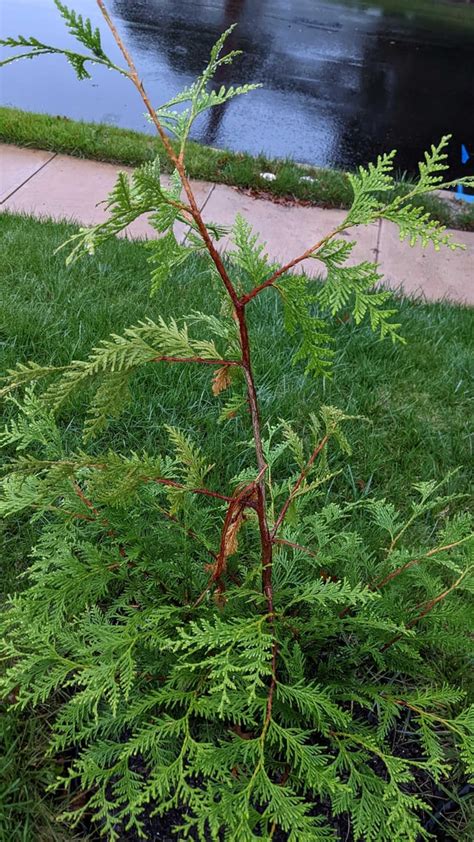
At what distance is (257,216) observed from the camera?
484cm

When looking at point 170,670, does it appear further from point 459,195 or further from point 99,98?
point 99,98

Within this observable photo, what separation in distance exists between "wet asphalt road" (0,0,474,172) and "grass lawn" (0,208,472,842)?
313 centimetres

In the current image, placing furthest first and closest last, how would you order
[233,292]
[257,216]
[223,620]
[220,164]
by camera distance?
1. [220,164]
2. [257,216]
3. [223,620]
4. [233,292]

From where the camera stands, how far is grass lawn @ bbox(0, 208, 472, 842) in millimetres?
2842

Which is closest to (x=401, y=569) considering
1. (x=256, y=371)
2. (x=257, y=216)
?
(x=256, y=371)

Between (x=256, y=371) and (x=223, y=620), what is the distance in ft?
5.37

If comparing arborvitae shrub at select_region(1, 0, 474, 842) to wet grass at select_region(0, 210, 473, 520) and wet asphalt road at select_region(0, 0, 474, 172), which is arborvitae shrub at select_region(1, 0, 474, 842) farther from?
wet asphalt road at select_region(0, 0, 474, 172)

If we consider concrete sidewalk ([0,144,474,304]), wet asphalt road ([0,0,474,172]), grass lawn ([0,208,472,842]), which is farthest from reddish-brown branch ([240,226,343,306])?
wet asphalt road ([0,0,474,172])

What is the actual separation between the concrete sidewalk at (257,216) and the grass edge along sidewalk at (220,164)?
0.10 metres

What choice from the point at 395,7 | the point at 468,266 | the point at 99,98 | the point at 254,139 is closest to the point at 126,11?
the point at 99,98

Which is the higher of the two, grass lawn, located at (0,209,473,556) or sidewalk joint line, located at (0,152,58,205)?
sidewalk joint line, located at (0,152,58,205)

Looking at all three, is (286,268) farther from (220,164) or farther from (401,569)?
(220,164)

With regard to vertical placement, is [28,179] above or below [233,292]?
below

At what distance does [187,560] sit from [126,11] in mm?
11066
